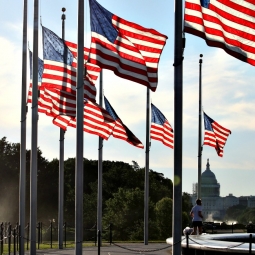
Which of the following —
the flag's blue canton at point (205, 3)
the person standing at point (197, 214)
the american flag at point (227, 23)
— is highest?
the flag's blue canton at point (205, 3)

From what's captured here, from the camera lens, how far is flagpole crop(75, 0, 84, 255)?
24812 mm

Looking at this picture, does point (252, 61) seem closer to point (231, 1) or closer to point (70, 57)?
point (231, 1)

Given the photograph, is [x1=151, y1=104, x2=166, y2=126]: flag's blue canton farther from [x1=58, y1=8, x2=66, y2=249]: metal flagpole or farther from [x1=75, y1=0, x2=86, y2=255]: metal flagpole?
[x1=75, y1=0, x2=86, y2=255]: metal flagpole

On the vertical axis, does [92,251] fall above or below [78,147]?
below

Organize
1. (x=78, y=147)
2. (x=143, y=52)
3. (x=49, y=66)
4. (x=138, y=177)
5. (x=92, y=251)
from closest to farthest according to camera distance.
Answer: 1. (x=143, y=52)
2. (x=78, y=147)
3. (x=49, y=66)
4. (x=92, y=251)
5. (x=138, y=177)

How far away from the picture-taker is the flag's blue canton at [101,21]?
78.9ft

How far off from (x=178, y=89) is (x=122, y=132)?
10921mm

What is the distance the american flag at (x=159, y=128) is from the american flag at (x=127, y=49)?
14.2 metres

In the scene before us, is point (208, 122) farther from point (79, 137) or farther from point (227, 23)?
point (227, 23)

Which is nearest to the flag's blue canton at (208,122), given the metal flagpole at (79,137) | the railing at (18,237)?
the railing at (18,237)

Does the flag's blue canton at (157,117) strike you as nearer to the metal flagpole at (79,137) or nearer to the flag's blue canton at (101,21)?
the metal flagpole at (79,137)

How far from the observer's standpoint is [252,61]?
19.0 metres

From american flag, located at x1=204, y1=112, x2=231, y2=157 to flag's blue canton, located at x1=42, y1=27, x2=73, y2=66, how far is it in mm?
14981

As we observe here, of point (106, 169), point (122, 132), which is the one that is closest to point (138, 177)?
point (106, 169)
